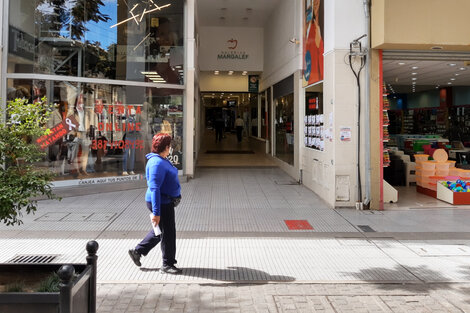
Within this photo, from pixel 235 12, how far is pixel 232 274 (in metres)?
14.5

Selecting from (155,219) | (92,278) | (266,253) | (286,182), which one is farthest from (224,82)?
(92,278)

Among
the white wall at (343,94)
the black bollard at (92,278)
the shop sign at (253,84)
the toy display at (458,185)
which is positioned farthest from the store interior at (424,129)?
the black bollard at (92,278)

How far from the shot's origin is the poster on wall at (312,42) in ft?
32.6

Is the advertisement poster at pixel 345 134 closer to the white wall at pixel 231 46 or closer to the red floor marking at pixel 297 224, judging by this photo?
the red floor marking at pixel 297 224

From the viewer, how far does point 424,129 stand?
22141 millimetres

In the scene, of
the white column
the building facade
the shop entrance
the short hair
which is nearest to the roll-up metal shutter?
the building facade

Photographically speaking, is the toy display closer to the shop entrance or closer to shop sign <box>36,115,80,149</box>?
the shop entrance

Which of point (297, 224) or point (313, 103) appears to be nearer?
point (297, 224)

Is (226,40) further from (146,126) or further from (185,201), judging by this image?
(185,201)

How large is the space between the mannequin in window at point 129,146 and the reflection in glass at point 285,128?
192 inches

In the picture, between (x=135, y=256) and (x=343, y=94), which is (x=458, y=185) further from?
(x=135, y=256)

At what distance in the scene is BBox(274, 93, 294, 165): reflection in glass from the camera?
43.9ft

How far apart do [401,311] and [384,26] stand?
5767 millimetres

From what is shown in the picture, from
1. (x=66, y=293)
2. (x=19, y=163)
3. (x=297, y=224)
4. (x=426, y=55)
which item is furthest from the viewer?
(x=426, y=55)
